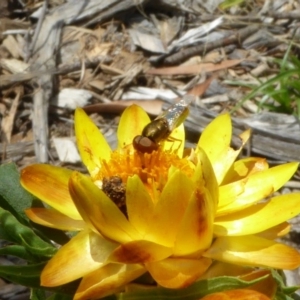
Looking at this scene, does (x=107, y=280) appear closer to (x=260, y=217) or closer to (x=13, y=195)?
(x=260, y=217)

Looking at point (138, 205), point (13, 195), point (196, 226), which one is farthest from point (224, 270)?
point (13, 195)

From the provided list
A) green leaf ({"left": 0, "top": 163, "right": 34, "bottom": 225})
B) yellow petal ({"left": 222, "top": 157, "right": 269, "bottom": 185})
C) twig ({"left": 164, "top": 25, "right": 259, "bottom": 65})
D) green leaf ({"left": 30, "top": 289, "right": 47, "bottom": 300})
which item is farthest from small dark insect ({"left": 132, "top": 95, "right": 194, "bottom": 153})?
twig ({"left": 164, "top": 25, "right": 259, "bottom": 65})

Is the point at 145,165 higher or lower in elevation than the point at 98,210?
lower

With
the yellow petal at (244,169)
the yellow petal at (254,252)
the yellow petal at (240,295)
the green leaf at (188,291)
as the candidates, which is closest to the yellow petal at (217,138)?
the yellow petal at (244,169)

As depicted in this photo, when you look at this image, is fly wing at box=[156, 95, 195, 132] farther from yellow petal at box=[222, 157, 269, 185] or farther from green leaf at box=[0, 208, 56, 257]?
green leaf at box=[0, 208, 56, 257]

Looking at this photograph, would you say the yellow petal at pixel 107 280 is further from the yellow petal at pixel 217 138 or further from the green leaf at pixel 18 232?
the yellow petal at pixel 217 138
